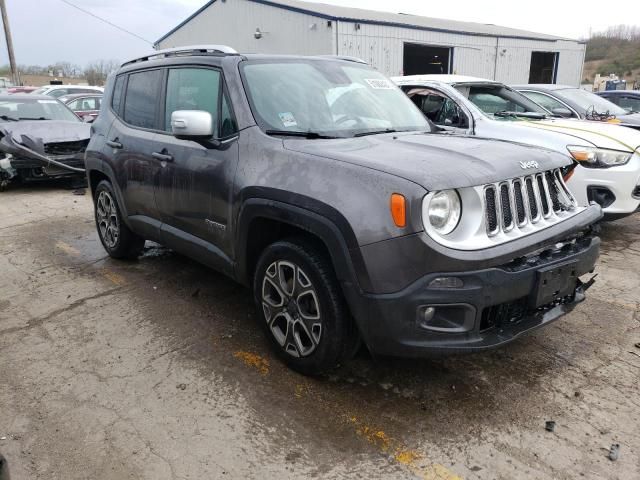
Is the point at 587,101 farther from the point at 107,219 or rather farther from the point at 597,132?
the point at 107,219

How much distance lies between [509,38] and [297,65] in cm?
2203

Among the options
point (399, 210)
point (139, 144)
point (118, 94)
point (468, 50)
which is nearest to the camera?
point (399, 210)

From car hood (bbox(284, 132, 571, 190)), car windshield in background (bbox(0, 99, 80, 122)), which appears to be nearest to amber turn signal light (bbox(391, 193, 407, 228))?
car hood (bbox(284, 132, 571, 190))

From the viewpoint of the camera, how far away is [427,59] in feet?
83.4

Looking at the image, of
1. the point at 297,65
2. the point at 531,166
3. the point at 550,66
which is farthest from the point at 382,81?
the point at 550,66

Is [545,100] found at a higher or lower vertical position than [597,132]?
higher

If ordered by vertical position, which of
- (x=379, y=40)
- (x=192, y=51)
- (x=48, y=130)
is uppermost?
(x=379, y=40)

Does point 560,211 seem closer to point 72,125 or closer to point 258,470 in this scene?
point 258,470

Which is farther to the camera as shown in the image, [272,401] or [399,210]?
[272,401]

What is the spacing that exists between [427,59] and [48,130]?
66.4 feet

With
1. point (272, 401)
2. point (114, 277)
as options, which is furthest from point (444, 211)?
point (114, 277)

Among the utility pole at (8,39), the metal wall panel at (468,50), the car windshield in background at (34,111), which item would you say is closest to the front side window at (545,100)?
the metal wall panel at (468,50)

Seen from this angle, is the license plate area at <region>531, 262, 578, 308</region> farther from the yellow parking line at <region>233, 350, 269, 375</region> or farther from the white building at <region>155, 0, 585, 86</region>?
the white building at <region>155, 0, 585, 86</region>

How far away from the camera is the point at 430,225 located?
2457 millimetres
